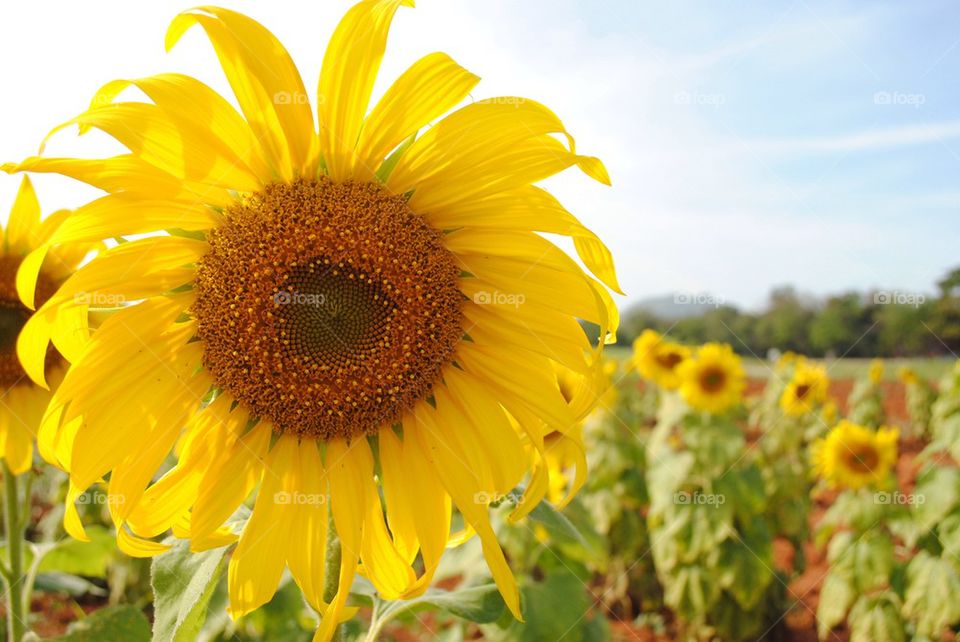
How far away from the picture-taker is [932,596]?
17.9 feet

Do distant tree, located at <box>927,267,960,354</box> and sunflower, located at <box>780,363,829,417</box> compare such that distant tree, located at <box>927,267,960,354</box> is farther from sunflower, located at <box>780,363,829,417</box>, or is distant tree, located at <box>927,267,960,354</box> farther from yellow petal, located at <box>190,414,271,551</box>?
yellow petal, located at <box>190,414,271,551</box>

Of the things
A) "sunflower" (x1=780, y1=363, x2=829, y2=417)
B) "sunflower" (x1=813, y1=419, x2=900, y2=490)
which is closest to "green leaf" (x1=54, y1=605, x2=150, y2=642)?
"sunflower" (x1=813, y1=419, x2=900, y2=490)

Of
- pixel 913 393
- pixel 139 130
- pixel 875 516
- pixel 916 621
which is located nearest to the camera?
pixel 139 130

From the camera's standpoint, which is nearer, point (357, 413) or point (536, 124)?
point (536, 124)

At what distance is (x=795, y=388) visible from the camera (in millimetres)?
10516

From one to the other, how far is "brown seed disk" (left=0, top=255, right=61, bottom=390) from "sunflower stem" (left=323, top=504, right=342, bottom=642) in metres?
1.60

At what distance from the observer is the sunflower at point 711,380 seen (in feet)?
26.2

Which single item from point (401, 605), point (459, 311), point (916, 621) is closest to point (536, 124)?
point (459, 311)

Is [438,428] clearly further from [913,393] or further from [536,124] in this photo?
[913,393]

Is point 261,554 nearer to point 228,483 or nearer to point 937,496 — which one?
point 228,483

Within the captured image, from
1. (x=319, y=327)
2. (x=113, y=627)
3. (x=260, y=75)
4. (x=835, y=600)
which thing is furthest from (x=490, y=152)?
(x=835, y=600)

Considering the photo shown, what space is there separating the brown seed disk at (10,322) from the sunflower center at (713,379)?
6.73 meters

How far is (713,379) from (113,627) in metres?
6.89

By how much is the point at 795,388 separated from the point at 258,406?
9.92 metres
